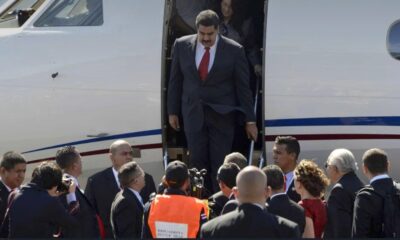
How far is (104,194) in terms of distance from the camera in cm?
1038

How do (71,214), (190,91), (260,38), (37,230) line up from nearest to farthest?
1. (37,230)
2. (71,214)
3. (190,91)
4. (260,38)

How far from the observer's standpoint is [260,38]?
12.3 m

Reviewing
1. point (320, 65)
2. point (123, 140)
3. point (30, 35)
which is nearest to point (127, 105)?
point (123, 140)

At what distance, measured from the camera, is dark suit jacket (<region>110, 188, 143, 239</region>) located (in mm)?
8969

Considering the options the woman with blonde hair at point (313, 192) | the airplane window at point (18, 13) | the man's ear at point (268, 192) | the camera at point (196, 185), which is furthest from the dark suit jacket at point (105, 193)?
the airplane window at point (18, 13)

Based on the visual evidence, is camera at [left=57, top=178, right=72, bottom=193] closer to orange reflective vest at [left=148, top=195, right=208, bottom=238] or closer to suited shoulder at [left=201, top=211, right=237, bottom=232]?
orange reflective vest at [left=148, top=195, right=208, bottom=238]

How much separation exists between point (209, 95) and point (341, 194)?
258 cm

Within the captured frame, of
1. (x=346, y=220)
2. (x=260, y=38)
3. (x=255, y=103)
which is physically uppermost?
(x=260, y=38)

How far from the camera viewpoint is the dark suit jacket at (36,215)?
8352mm

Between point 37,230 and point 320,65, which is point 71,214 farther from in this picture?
point 320,65

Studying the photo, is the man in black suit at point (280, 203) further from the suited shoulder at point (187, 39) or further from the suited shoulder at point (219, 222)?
the suited shoulder at point (187, 39)

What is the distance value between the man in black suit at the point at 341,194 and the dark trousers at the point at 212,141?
6.60 feet

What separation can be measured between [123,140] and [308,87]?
230 centimetres

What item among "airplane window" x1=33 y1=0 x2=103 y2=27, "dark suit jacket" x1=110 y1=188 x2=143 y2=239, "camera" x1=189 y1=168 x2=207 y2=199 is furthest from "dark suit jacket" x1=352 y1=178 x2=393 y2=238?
"airplane window" x1=33 y1=0 x2=103 y2=27
